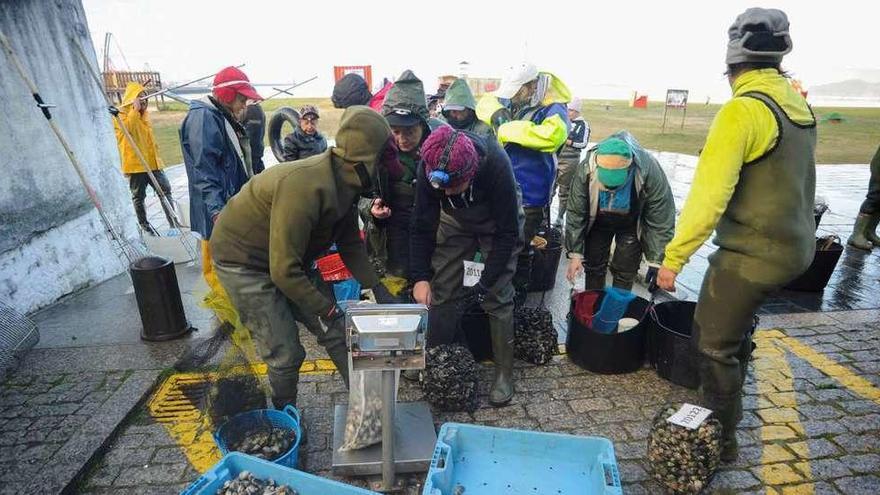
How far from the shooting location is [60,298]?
17.1 feet

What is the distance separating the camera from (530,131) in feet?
14.3

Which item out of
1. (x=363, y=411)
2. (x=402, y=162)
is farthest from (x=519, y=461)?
(x=402, y=162)

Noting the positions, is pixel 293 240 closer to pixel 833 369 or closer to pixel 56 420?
pixel 56 420

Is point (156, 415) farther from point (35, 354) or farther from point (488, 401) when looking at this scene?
point (488, 401)

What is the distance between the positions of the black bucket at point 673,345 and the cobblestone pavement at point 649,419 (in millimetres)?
105

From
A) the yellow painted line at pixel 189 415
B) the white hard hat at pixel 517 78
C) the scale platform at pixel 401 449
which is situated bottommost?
the yellow painted line at pixel 189 415

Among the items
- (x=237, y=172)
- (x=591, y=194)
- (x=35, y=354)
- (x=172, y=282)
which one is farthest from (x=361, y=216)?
(x=35, y=354)

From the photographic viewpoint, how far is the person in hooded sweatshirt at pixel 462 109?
514cm

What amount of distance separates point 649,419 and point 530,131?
253cm

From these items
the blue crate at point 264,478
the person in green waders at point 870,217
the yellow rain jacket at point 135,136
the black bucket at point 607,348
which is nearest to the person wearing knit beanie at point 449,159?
the blue crate at point 264,478

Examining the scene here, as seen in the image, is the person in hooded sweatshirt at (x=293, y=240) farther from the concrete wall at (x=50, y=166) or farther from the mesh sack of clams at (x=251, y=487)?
the concrete wall at (x=50, y=166)

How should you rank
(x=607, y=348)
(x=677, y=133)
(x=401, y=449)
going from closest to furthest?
(x=401, y=449)
(x=607, y=348)
(x=677, y=133)

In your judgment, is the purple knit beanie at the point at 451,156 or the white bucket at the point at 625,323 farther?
the white bucket at the point at 625,323

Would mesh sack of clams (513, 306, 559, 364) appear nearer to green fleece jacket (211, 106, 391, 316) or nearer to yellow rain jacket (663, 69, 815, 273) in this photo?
yellow rain jacket (663, 69, 815, 273)
